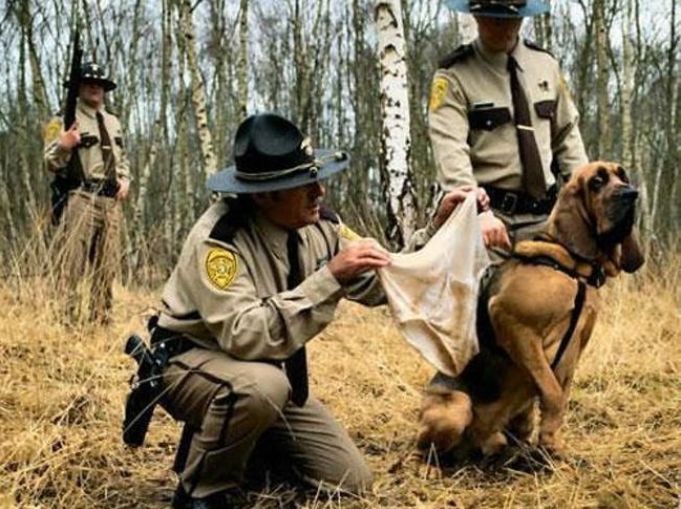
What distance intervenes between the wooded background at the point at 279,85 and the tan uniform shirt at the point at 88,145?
392 centimetres

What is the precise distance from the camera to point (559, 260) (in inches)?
133

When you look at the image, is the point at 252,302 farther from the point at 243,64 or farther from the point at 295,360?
the point at 243,64

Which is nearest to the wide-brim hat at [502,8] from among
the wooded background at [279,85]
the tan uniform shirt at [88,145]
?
the tan uniform shirt at [88,145]

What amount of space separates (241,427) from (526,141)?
1.65 metres

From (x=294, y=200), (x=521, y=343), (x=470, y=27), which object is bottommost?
(x=521, y=343)

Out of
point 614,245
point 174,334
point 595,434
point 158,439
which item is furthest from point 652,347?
point 174,334

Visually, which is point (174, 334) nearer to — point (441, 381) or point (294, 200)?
point (294, 200)

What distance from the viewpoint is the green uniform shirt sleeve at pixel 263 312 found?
120 inches

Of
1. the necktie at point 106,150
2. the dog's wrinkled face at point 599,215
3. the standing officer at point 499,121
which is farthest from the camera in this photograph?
the necktie at point 106,150

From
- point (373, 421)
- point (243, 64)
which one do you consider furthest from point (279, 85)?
point (373, 421)

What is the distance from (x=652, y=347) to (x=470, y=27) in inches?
128

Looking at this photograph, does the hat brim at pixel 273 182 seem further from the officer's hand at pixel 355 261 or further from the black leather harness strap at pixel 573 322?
the black leather harness strap at pixel 573 322

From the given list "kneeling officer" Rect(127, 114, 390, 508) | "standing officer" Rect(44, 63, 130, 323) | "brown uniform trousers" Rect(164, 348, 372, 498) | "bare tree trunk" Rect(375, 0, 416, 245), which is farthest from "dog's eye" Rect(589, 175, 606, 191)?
"standing officer" Rect(44, 63, 130, 323)

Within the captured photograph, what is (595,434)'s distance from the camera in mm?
4430
